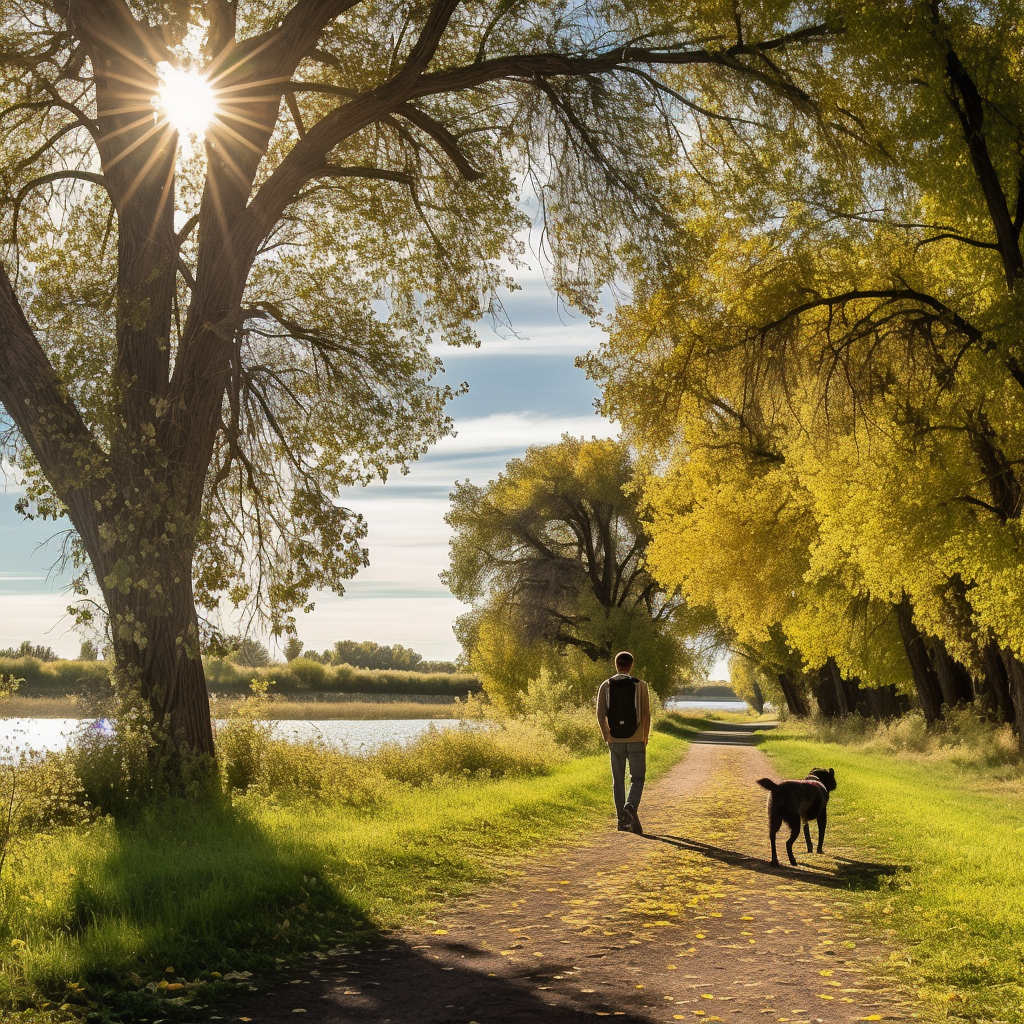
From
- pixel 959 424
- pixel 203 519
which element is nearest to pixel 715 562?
pixel 959 424

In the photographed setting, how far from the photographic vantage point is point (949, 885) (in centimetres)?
816

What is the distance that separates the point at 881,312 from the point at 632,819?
980 centimetres

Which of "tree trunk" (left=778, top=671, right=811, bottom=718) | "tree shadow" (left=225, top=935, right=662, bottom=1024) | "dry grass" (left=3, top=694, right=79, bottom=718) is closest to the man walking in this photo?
"tree shadow" (left=225, top=935, right=662, bottom=1024)

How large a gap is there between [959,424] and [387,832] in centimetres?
1199

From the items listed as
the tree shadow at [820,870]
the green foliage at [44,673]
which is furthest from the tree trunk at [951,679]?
the green foliage at [44,673]

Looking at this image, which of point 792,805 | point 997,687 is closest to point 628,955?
point 792,805

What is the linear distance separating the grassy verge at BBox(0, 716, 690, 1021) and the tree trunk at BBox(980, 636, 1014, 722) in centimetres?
1665

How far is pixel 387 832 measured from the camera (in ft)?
32.4

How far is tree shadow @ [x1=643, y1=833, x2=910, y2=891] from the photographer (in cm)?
875

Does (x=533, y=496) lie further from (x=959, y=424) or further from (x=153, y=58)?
(x=153, y=58)

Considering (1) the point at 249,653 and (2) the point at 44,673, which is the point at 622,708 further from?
(2) the point at 44,673

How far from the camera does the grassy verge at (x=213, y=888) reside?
5.52 metres

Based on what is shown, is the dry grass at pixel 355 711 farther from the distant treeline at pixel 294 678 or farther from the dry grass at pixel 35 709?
the dry grass at pixel 35 709

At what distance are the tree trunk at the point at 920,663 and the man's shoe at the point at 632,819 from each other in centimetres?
1753
